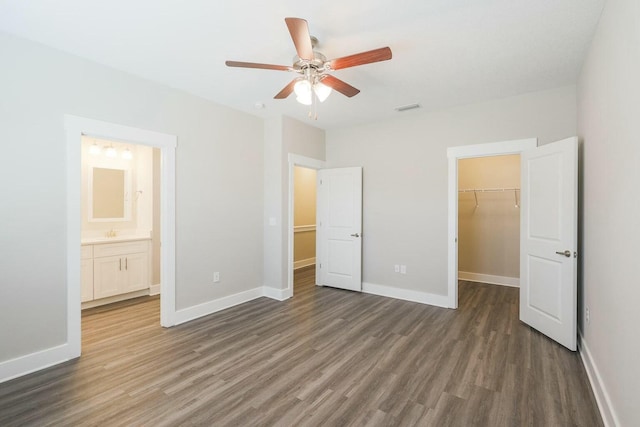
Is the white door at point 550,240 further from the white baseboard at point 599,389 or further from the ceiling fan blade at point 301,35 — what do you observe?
the ceiling fan blade at point 301,35

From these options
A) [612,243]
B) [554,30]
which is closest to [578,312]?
[612,243]

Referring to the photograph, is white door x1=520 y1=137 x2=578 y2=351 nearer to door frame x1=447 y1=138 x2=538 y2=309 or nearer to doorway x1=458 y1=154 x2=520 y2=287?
door frame x1=447 y1=138 x2=538 y2=309

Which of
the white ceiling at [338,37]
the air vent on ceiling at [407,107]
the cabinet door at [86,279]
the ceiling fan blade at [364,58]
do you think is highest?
the air vent on ceiling at [407,107]

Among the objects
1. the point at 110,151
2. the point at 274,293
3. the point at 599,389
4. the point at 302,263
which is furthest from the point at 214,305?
the point at 599,389

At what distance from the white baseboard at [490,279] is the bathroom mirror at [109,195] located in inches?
228

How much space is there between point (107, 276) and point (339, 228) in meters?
3.37

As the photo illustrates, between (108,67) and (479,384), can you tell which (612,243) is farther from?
(108,67)

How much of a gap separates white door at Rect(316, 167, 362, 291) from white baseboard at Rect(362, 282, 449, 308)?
18 cm

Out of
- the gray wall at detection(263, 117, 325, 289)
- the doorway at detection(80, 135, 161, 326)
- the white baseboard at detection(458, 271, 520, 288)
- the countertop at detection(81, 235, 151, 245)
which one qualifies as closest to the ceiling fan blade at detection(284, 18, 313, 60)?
the gray wall at detection(263, 117, 325, 289)

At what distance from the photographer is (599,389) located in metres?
2.12

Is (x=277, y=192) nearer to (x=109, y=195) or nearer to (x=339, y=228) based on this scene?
(x=339, y=228)

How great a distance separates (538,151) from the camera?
3.28 meters

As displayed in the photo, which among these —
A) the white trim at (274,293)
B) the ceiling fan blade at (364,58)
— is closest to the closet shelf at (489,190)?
the white trim at (274,293)

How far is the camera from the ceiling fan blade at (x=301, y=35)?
1.82m
